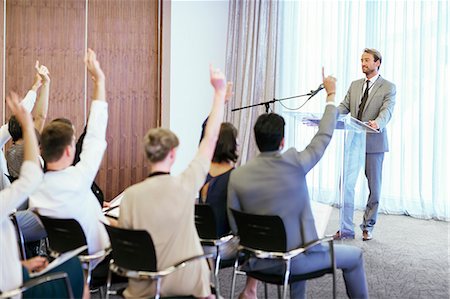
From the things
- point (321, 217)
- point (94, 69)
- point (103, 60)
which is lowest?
point (321, 217)

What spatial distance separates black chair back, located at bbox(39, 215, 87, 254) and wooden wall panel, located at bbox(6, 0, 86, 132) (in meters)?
4.78

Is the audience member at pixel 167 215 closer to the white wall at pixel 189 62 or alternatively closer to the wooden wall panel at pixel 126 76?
the wooden wall panel at pixel 126 76

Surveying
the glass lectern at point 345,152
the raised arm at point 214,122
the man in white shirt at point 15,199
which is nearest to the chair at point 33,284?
the man in white shirt at point 15,199

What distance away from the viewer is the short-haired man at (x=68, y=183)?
125 inches

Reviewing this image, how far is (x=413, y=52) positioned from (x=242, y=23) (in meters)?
2.23

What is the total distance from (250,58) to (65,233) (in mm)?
5568

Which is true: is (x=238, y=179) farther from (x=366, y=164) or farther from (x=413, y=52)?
(x=413, y=52)

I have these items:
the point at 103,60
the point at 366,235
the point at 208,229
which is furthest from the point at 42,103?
the point at 103,60

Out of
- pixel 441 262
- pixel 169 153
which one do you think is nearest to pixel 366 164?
pixel 441 262

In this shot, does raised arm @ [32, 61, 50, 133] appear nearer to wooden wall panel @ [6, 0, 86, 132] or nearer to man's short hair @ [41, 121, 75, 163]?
man's short hair @ [41, 121, 75, 163]

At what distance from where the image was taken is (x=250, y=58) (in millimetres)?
8430

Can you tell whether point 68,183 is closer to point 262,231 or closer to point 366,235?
point 262,231

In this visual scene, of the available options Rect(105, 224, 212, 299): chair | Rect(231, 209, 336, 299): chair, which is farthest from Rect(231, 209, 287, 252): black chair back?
Rect(105, 224, 212, 299): chair

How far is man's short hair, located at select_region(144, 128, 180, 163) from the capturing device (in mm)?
2951
